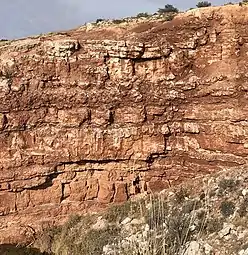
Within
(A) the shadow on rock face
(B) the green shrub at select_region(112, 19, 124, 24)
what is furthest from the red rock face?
(B) the green shrub at select_region(112, 19, 124, 24)

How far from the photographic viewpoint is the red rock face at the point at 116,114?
16766 millimetres

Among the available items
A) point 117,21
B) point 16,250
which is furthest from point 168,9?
point 16,250

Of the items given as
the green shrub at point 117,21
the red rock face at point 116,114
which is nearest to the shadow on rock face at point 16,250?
the red rock face at point 116,114

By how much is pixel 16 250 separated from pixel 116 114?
211 inches

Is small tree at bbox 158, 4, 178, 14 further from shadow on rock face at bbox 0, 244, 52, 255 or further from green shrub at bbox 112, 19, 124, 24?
shadow on rock face at bbox 0, 244, 52, 255

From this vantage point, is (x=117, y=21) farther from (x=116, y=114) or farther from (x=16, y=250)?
(x=16, y=250)

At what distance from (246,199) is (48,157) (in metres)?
6.42

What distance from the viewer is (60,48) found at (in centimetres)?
1677

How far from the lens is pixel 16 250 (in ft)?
55.0

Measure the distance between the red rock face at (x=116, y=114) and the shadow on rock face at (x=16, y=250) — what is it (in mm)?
247

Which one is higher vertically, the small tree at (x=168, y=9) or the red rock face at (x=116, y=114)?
the small tree at (x=168, y=9)

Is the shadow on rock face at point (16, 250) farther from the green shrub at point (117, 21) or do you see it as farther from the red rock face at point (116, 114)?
the green shrub at point (117, 21)

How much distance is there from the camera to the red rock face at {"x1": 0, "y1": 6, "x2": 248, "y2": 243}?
1677 centimetres

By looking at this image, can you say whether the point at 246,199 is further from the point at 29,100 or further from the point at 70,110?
the point at 29,100
